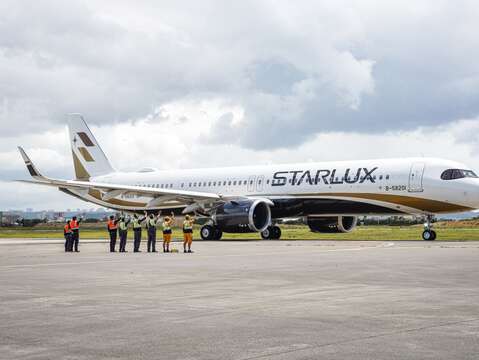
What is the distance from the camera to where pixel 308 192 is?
129 feet

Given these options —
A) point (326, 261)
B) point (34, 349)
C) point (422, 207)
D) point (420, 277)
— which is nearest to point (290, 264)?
point (326, 261)

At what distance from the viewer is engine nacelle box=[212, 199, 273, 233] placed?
126ft

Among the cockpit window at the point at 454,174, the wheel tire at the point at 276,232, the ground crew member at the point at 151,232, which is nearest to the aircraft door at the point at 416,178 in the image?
the cockpit window at the point at 454,174

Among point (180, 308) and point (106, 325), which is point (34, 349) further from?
point (180, 308)

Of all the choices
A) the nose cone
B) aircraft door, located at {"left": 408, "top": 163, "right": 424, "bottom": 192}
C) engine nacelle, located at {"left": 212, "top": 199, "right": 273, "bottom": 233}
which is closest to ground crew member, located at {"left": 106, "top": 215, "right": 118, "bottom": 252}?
engine nacelle, located at {"left": 212, "top": 199, "right": 273, "bottom": 233}

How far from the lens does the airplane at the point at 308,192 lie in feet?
117

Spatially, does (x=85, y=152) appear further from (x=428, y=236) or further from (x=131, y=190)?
(x=428, y=236)

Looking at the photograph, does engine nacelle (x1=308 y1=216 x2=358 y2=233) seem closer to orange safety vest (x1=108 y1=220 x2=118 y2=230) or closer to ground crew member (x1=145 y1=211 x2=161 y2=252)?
ground crew member (x1=145 y1=211 x2=161 y2=252)

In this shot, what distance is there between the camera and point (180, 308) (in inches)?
426

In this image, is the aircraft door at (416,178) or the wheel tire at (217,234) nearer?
the aircraft door at (416,178)

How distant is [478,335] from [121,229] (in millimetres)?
23442

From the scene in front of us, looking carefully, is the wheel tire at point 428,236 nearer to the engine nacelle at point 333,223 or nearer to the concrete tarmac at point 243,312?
the engine nacelle at point 333,223

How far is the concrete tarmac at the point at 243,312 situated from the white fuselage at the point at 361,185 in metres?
17.0

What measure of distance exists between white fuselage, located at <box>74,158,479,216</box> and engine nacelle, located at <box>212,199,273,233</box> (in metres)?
1.62
